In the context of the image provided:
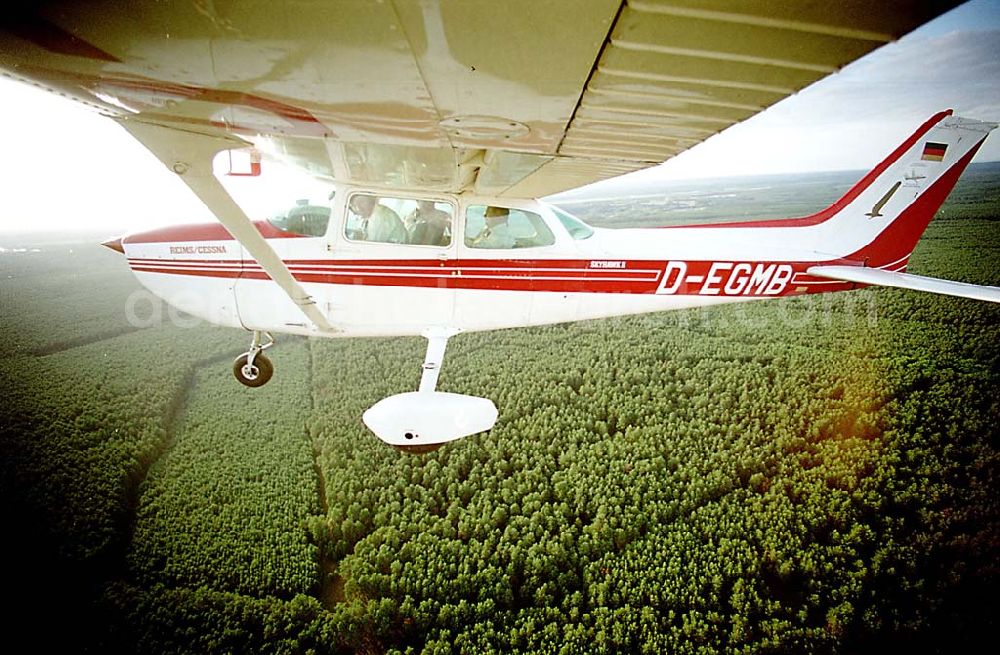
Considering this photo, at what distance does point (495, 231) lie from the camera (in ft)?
11.4

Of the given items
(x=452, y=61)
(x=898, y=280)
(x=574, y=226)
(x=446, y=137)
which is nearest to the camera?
(x=452, y=61)

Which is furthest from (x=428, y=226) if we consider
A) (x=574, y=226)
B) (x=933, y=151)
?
(x=933, y=151)

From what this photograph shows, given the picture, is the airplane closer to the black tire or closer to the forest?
the black tire

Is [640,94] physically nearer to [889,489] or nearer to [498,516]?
[498,516]

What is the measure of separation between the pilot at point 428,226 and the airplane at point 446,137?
2 cm

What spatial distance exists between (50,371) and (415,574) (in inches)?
671

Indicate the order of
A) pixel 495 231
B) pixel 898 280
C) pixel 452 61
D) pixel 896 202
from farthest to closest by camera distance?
pixel 896 202, pixel 898 280, pixel 495 231, pixel 452 61

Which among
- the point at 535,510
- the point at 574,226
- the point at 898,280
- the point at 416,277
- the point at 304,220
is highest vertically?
the point at 574,226

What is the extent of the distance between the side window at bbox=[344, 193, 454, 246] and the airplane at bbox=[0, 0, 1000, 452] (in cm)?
2

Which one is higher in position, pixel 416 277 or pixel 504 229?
pixel 504 229

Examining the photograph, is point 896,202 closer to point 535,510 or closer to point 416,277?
point 416,277

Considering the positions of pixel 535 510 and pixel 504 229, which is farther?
pixel 535 510

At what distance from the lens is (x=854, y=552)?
666cm

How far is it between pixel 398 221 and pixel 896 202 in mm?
6038
